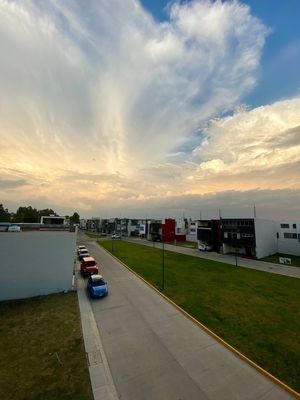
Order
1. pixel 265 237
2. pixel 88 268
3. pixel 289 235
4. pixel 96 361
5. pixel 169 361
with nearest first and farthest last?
pixel 169 361 → pixel 96 361 → pixel 88 268 → pixel 265 237 → pixel 289 235

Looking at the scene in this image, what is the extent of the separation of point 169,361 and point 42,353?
23.5ft

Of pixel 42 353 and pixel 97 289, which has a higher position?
pixel 97 289

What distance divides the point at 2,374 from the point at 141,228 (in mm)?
83487

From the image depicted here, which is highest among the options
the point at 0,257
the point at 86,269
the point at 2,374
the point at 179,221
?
the point at 179,221

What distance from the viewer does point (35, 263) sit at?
71.7 ft

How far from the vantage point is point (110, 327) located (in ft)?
51.5

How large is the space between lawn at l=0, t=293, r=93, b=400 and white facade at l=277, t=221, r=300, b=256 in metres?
50.1

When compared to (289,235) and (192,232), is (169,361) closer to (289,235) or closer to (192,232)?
(289,235)

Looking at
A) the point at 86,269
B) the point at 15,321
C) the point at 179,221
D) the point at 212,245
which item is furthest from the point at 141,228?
the point at 15,321

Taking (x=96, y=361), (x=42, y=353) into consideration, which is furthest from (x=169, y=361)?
(x=42, y=353)

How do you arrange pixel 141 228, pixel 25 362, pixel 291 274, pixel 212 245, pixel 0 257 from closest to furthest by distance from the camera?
pixel 25 362 → pixel 0 257 → pixel 291 274 → pixel 212 245 → pixel 141 228

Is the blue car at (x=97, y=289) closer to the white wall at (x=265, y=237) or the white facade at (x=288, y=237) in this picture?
the white wall at (x=265, y=237)

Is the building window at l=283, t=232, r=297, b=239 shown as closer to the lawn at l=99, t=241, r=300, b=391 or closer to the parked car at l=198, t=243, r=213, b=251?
the parked car at l=198, t=243, r=213, b=251

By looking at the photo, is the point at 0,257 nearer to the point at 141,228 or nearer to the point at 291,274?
the point at 291,274
